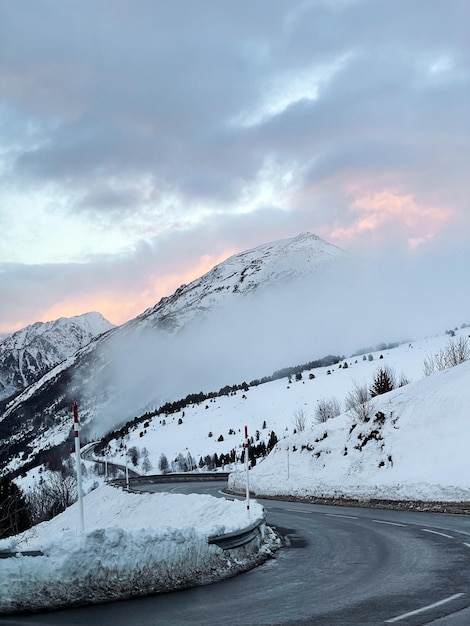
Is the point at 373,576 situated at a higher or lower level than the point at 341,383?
lower

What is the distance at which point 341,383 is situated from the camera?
14025 cm

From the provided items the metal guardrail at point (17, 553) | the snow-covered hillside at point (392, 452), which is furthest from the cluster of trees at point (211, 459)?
the metal guardrail at point (17, 553)

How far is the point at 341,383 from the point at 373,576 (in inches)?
5161

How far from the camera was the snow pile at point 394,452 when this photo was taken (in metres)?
28.1

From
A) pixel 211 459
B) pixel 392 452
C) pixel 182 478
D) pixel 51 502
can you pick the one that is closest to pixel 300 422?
pixel 182 478

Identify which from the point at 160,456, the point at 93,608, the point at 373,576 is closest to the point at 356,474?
the point at 373,576

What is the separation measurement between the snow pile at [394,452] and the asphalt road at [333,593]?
11074 mm

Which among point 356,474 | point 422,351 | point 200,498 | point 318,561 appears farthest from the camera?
point 422,351

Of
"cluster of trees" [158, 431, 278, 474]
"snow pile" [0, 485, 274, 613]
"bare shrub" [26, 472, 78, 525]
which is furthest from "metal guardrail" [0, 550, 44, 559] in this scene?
"cluster of trees" [158, 431, 278, 474]

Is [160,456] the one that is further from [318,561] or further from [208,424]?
[318,561]

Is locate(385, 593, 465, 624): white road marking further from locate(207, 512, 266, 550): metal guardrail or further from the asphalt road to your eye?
locate(207, 512, 266, 550): metal guardrail

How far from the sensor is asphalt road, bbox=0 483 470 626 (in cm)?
833

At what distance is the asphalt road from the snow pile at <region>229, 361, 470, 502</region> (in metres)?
11.1

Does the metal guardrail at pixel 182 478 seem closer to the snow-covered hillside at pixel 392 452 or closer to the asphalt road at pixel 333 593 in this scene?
the snow-covered hillside at pixel 392 452
